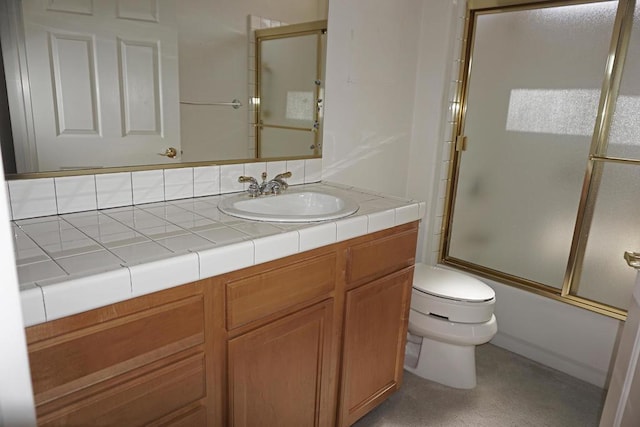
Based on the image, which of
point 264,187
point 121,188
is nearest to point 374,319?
point 264,187

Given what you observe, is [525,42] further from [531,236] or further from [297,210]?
[297,210]

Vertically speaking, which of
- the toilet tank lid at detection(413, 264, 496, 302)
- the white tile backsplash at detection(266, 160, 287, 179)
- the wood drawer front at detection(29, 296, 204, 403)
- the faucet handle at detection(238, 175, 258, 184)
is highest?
the white tile backsplash at detection(266, 160, 287, 179)

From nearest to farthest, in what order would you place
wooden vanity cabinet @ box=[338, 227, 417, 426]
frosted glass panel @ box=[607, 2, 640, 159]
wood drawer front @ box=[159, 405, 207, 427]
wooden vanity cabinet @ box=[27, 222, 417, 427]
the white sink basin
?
wooden vanity cabinet @ box=[27, 222, 417, 427], wood drawer front @ box=[159, 405, 207, 427], the white sink basin, wooden vanity cabinet @ box=[338, 227, 417, 426], frosted glass panel @ box=[607, 2, 640, 159]

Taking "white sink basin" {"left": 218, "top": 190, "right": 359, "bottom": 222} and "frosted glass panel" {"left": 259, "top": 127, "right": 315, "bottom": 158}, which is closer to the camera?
"white sink basin" {"left": 218, "top": 190, "right": 359, "bottom": 222}

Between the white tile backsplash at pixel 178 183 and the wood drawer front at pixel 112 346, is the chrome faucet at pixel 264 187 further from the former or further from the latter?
the wood drawer front at pixel 112 346

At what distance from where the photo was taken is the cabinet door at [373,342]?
60.4 inches

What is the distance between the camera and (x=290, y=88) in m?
1.86

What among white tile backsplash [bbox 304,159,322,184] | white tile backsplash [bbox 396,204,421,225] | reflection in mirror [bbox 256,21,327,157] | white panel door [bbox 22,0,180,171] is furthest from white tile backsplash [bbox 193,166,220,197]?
white tile backsplash [bbox 396,204,421,225]

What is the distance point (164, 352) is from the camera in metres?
1.00

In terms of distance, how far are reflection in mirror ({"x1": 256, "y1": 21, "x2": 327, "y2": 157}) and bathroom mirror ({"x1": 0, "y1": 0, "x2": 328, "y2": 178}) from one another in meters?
0.04

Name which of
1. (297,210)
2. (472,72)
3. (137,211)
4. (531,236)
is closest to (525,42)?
(472,72)

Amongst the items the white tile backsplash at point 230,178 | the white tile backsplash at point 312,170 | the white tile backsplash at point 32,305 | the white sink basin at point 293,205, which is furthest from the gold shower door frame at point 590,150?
the white tile backsplash at point 32,305

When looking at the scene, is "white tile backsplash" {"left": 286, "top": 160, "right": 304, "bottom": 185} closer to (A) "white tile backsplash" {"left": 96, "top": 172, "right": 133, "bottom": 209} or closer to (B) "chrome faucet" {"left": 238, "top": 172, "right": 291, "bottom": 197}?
(B) "chrome faucet" {"left": 238, "top": 172, "right": 291, "bottom": 197}

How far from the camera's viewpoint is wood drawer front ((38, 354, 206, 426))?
887mm
